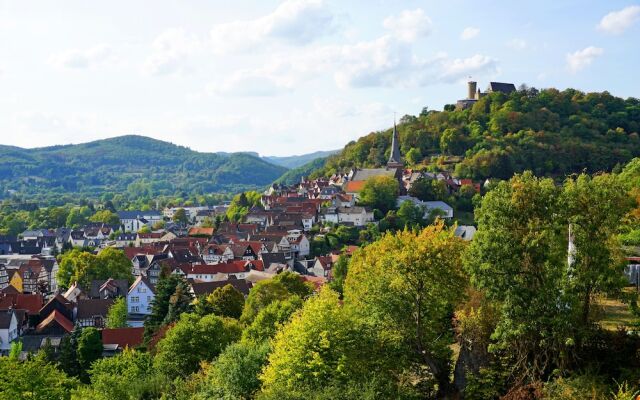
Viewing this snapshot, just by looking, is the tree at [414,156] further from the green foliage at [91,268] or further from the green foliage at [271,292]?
the green foliage at [271,292]

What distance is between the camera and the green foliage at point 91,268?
59.3 metres

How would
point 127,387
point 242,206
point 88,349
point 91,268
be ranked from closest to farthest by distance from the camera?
1. point 127,387
2. point 88,349
3. point 91,268
4. point 242,206

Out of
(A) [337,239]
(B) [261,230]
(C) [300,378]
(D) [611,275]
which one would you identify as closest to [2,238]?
(B) [261,230]

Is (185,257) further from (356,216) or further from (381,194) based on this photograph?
(381,194)

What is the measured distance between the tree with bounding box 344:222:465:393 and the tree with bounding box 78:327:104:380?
2168cm

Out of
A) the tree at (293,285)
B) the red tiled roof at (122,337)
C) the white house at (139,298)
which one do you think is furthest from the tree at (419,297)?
the white house at (139,298)

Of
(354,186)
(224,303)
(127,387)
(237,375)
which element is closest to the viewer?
(237,375)

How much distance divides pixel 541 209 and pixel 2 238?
301 ft

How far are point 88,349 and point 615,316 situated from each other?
26.9 meters

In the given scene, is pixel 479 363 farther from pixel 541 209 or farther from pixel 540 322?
pixel 541 209

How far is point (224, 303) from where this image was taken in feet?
125

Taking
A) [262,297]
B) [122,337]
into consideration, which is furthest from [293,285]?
[122,337]

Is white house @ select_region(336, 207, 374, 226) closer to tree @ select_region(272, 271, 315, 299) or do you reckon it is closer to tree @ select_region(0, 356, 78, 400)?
tree @ select_region(272, 271, 315, 299)

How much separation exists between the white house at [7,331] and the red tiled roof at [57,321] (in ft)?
5.33
